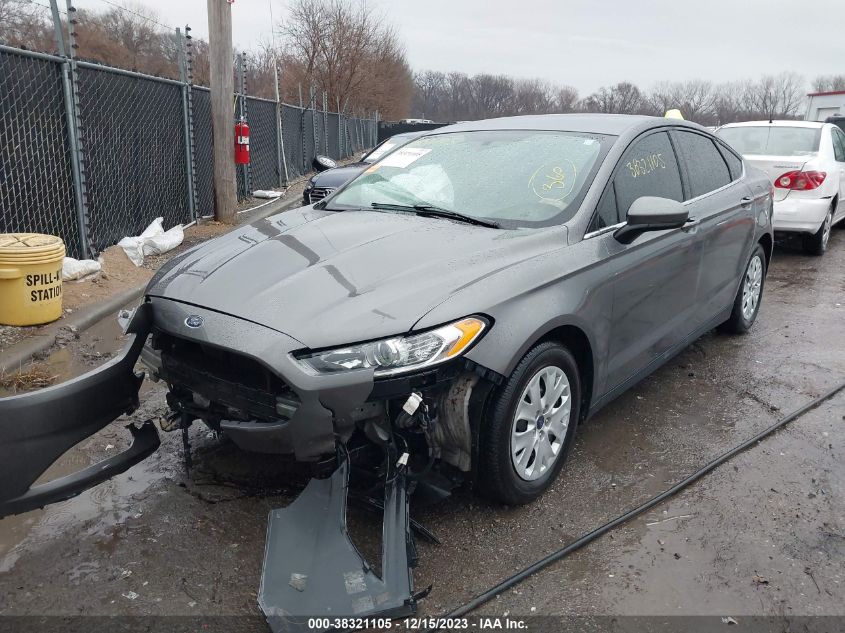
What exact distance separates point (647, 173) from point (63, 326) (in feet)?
13.5

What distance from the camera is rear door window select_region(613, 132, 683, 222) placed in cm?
356

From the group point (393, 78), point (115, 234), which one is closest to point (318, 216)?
point (115, 234)

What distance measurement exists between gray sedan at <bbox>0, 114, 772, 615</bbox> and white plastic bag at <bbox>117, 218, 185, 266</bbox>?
155 inches

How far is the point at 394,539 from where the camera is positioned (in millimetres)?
2461

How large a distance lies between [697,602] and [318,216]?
8.29 ft

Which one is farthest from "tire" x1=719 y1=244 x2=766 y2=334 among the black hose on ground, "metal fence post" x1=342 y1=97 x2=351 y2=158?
"metal fence post" x1=342 y1=97 x2=351 y2=158

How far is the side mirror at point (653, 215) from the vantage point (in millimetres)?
3213

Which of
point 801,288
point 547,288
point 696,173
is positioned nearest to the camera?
point 547,288

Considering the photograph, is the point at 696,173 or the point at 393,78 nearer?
the point at 696,173

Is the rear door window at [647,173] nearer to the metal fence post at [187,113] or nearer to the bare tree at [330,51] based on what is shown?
the metal fence post at [187,113]

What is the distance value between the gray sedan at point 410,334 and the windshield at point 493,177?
0.04 ft

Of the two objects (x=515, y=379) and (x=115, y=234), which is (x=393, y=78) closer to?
(x=115, y=234)

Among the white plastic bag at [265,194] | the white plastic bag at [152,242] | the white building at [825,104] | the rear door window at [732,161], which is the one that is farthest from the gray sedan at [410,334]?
the white building at [825,104]

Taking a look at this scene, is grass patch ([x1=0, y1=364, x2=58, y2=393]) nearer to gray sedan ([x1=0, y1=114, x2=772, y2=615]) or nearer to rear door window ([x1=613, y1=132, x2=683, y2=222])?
gray sedan ([x1=0, y1=114, x2=772, y2=615])
